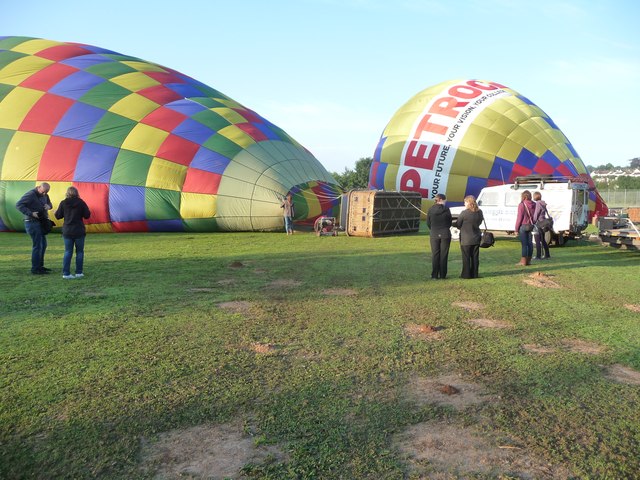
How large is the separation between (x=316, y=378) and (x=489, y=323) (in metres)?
2.69

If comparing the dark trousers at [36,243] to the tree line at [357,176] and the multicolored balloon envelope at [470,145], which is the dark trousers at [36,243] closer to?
the multicolored balloon envelope at [470,145]

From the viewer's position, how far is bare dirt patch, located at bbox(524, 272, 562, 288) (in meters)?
8.59

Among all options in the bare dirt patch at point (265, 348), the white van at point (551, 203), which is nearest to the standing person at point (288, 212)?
the white van at point (551, 203)

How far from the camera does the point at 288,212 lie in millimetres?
16562

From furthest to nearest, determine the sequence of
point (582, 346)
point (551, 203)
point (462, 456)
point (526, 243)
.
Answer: point (551, 203)
point (526, 243)
point (582, 346)
point (462, 456)

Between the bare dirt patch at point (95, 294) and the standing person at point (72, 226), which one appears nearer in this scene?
the bare dirt patch at point (95, 294)

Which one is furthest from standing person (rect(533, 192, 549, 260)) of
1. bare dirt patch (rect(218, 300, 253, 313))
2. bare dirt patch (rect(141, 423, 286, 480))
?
bare dirt patch (rect(141, 423, 286, 480))

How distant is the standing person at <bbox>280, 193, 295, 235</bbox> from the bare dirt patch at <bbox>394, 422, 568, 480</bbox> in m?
13.4

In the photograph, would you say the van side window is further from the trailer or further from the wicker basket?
the trailer

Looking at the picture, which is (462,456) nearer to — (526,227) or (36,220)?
(36,220)

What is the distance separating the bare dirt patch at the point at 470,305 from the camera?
6836 mm

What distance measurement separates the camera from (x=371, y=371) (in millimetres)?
4453

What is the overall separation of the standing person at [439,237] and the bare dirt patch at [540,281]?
1398 millimetres

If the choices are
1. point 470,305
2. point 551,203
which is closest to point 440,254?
point 470,305
